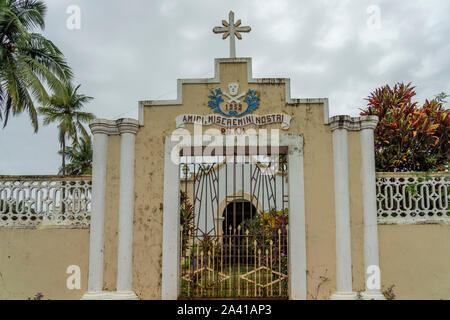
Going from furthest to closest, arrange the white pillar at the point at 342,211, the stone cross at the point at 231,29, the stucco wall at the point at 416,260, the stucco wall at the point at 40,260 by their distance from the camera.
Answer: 1. the stone cross at the point at 231,29
2. the stucco wall at the point at 40,260
3. the stucco wall at the point at 416,260
4. the white pillar at the point at 342,211

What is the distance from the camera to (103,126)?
7180 millimetres

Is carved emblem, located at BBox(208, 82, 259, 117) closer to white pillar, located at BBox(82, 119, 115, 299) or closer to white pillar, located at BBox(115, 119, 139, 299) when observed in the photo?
white pillar, located at BBox(115, 119, 139, 299)

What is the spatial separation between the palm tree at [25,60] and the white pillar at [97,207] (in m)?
4.54

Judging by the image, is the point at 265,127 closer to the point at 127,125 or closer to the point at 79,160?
the point at 127,125

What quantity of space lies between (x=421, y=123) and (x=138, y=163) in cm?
552

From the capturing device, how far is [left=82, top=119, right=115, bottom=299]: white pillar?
6836 mm

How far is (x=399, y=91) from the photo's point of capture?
9484 millimetres

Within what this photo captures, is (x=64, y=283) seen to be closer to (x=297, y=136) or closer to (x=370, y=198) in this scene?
(x=297, y=136)

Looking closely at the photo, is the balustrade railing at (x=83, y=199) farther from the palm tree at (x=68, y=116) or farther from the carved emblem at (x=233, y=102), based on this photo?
the palm tree at (x=68, y=116)

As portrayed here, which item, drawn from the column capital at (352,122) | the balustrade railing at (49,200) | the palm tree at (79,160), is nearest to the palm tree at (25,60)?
the balustrade railing at (49,200)

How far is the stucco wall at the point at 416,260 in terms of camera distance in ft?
22.5

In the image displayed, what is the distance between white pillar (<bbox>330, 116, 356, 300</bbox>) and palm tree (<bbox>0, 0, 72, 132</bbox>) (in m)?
7.54

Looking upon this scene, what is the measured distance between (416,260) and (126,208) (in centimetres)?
475

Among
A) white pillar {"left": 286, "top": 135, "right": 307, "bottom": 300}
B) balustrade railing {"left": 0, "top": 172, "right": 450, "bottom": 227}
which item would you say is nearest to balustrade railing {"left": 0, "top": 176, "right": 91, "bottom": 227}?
balustrade railing {"left": 0, "top": 172, "right": 450, "bottom": 227}
